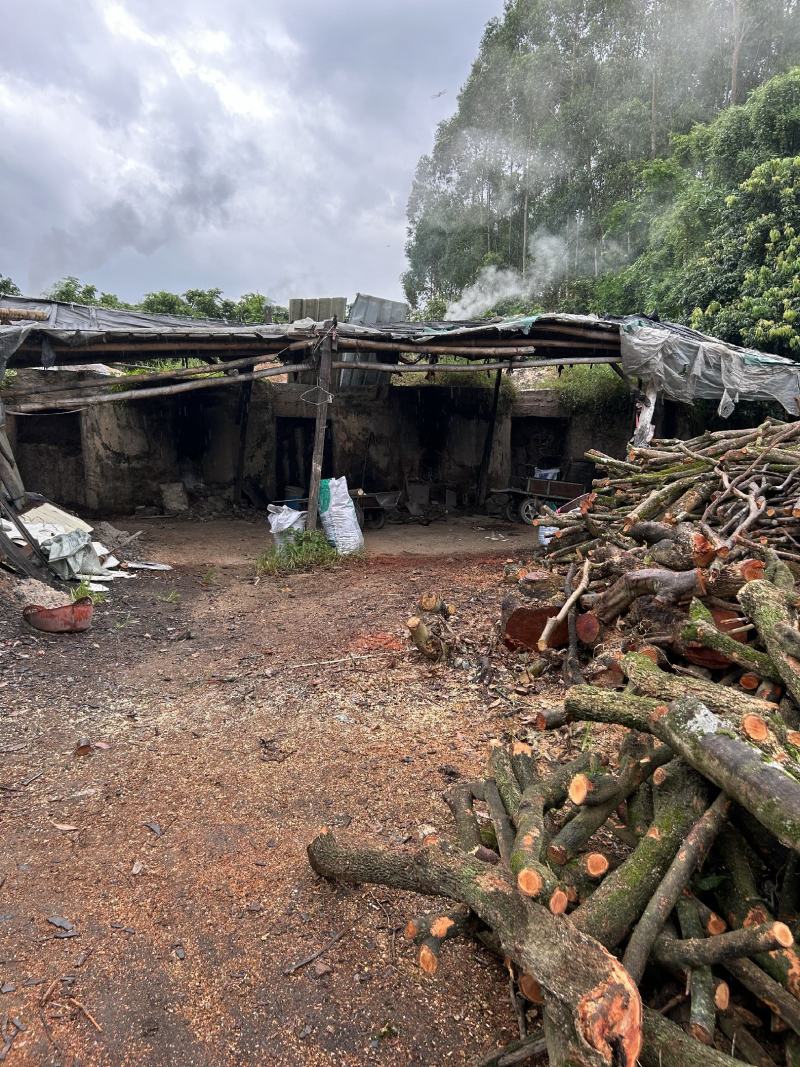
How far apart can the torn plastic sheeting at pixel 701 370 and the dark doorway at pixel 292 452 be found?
255 inches

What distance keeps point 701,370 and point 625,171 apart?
20212 mm

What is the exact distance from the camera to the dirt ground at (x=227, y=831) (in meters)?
2.06

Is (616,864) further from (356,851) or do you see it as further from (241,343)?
(241,343)

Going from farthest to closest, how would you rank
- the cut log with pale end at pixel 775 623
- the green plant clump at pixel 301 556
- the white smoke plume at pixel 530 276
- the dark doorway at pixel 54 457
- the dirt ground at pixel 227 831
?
the white smoke plume at pixel 530 276 < the dark doorway at pixel 54 457 < the green plant clump at pixel 301 556 < the cut log with pale end at pixel 775 623 < the dirt ground at pixel 227 831

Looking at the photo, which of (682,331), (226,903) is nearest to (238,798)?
(226,903)

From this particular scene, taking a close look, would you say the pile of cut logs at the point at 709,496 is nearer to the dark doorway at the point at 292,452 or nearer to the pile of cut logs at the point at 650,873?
the pile of cut logs at the point at 650,873

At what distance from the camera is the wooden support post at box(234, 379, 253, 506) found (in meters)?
12.5

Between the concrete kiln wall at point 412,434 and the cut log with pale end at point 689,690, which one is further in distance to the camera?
the concrete kiln wall at point 412,434

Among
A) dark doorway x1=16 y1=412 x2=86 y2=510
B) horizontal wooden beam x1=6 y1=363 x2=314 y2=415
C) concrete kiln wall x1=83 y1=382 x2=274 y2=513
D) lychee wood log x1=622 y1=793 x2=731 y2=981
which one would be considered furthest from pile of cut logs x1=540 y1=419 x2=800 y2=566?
dark doorway x1=16 y1=412 x2=86 y2=510

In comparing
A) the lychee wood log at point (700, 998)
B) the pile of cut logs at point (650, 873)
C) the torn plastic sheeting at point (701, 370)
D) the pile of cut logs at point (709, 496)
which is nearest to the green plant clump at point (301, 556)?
the pile of cut logs at point (709, 496)

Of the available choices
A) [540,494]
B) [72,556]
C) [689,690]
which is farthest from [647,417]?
[72,556]

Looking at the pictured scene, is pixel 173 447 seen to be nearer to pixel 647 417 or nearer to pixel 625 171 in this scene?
pixel 647 417

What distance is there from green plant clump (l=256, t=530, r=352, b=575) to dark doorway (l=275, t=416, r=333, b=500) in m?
4.43

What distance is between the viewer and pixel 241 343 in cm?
913
